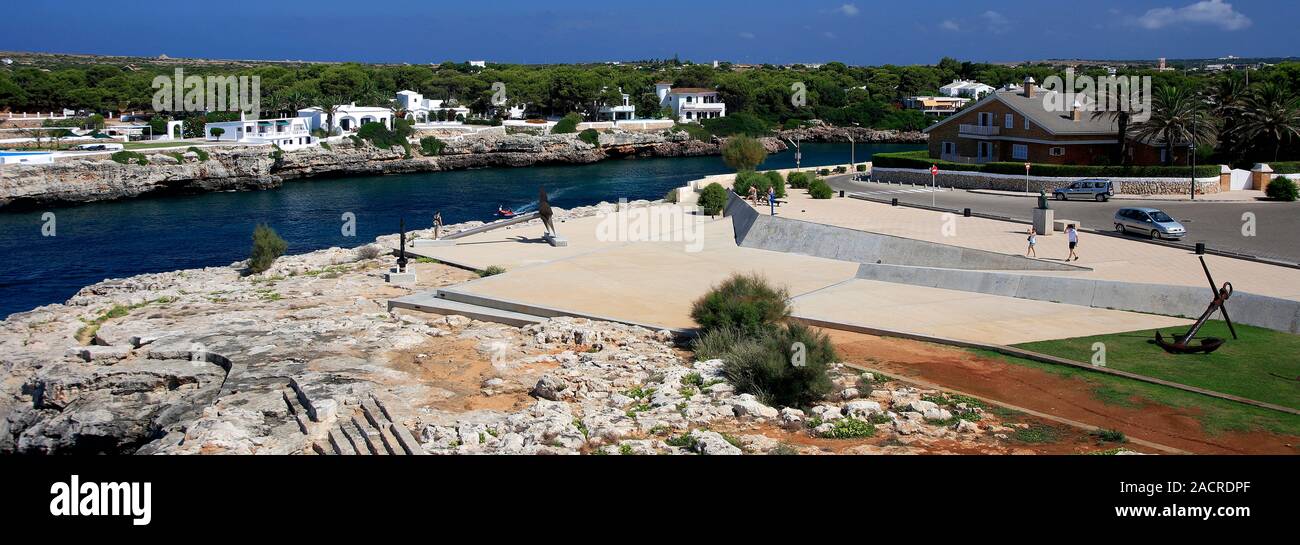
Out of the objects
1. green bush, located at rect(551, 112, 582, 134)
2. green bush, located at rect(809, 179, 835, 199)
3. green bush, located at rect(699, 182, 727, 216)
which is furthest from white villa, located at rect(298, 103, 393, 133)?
green bush, located at rect(809, 179, 835, 199)

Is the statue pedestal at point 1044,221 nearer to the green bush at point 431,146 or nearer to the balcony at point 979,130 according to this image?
the balcony at point 979,130

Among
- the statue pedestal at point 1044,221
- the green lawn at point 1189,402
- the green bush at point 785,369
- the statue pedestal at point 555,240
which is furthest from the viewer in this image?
the statue pedestal at point 555,240

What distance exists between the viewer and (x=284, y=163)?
91.2 metres

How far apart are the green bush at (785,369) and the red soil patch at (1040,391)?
1.84 meters

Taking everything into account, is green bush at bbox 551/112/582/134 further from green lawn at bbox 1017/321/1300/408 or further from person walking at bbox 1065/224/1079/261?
green lawn at bbox 1017/321/1300/408

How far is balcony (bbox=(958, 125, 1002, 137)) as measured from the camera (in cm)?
5303

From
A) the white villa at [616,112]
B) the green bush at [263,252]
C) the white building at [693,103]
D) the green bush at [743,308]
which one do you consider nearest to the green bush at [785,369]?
the green bush at [743,308]

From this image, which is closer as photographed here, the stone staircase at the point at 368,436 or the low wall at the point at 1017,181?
the stone staircase at the point at 368,436

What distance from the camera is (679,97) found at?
13788 centimetres

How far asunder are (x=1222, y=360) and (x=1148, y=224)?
1401 centimetres

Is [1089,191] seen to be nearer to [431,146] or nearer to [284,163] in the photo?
[284,163]

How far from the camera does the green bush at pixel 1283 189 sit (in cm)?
4206

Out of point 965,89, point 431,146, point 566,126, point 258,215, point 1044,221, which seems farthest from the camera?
point 965,89

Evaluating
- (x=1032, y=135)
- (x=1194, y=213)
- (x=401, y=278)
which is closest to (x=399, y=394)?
(x=401, y=278)
